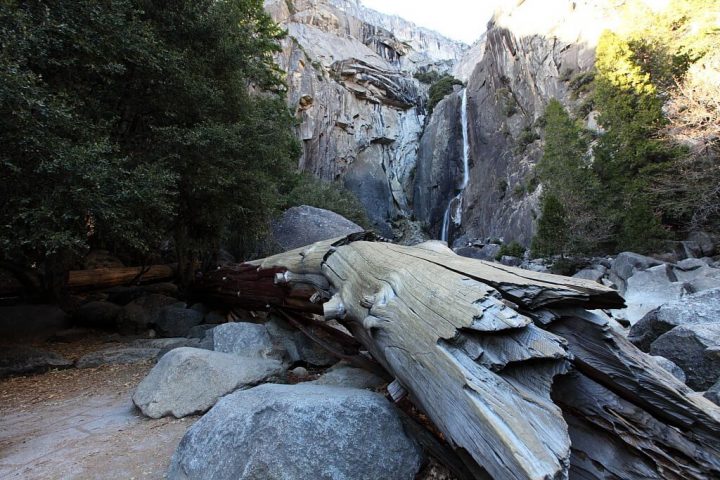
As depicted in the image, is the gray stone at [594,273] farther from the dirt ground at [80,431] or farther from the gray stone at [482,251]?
the dirt ground at [80,431]

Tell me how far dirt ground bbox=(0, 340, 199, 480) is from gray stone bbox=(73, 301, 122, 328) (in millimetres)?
2816

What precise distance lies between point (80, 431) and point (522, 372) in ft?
11.9

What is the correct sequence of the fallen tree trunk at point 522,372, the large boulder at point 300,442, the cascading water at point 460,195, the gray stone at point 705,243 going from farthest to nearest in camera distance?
the cascading water at point 460,195
the gray stone at point 705,243
the large boulder at point 300,442
the fallen tree trunk at point 522,372

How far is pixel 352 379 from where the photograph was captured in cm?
331

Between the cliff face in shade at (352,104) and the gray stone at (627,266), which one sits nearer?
the gray stone at (627,266)

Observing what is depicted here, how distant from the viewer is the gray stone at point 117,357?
222 inches

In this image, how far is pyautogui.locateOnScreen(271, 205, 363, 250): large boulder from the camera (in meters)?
11.5

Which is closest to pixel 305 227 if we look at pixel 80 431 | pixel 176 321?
pixel 176 321

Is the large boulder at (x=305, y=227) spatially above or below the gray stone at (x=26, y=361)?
above

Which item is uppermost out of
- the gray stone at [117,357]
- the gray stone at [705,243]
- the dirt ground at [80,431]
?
the gray stone at [705,243]

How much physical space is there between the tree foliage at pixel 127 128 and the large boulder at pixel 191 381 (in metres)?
2.17

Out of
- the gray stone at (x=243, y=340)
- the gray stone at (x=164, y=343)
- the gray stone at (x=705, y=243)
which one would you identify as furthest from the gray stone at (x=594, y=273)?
the gray stone at (x=164, y=343)

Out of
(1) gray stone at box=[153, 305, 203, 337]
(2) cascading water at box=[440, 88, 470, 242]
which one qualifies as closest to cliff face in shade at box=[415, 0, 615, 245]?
(2) cascading water at box=[440, 88, 470, 242]

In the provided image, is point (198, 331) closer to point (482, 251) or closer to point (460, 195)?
point (482, 251)
